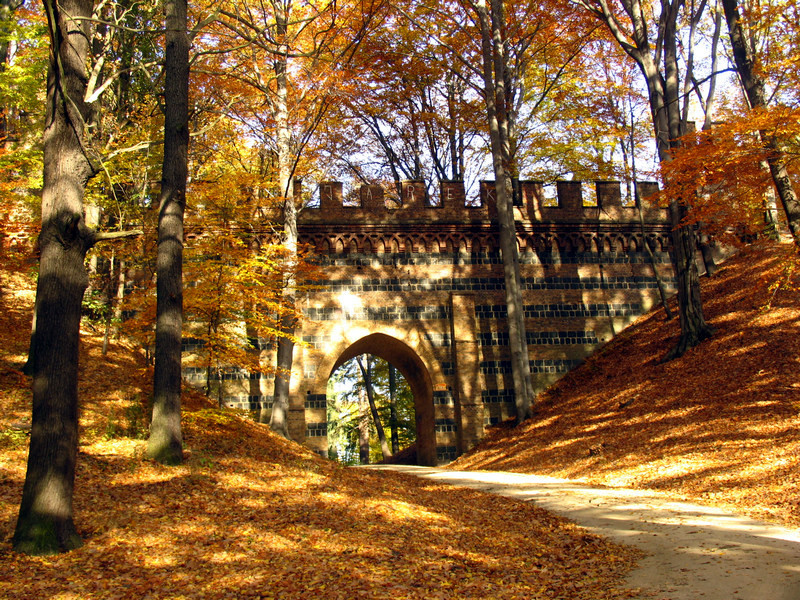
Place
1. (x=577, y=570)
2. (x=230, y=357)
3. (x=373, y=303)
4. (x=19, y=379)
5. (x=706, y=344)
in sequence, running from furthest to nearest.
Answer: (x=373, y=303), (x=706, y=344), (x=230, y=357), (x=19, y=379), (x=577, y=570)

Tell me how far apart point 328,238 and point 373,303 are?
7.04ft

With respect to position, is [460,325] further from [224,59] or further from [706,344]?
[224,59]

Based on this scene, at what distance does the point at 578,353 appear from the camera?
60.3 ft

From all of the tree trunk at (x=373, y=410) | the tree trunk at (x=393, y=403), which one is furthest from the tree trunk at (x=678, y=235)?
the tree trunk at (x=393, y=403)

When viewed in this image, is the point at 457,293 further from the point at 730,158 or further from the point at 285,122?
the point at 730,158

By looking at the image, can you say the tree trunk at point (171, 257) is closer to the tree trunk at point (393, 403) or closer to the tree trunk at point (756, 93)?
the tree trunk at point (756, 93)

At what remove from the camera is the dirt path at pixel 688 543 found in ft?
16.5

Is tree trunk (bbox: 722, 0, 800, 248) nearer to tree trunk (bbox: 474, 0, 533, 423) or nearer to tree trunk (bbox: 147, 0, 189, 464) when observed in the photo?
tree trunk (bbox: 474, 0, 533, 423)

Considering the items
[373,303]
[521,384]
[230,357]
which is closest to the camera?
[230,357]

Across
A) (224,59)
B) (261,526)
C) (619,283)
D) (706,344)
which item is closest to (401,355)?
(619,283)

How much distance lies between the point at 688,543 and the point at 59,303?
20.6ft

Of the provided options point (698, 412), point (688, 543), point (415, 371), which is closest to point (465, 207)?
point (415, 371)

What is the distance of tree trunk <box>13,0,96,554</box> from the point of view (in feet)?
18.0

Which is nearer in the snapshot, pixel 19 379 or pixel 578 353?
pixel 19 379
